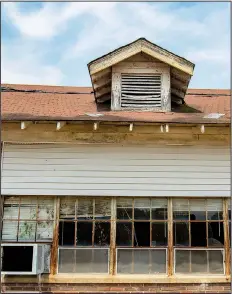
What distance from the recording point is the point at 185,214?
8242mm

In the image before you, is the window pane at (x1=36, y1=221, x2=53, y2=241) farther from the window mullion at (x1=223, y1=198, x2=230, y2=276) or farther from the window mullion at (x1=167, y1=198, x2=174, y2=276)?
the window mullion at (x1=223, y1=198, x2=230, y2=276)

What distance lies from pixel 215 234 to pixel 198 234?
0.35m

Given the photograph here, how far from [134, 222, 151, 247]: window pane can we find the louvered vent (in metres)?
2.62

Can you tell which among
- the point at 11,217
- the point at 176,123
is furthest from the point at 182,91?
the point at 11,217

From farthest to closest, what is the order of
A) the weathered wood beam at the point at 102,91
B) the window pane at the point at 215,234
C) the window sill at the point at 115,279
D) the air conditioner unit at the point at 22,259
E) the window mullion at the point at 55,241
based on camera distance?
1. the weathered wood beam at the point at 102,91
2. the window pane at the point at 215,234
3. the window mullion at the point at 55,241
4. the window sill at the point at 115,279
5. the air conditioner unit at the point at 22,259

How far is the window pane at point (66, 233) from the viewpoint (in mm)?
8078

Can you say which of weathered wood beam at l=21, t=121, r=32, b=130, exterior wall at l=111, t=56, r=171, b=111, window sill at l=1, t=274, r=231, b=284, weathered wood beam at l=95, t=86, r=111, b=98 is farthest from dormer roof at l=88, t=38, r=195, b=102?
window sill at l=1, t=274, r=231, b=284

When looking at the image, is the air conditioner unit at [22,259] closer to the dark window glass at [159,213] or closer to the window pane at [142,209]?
the window pane at [142,209]

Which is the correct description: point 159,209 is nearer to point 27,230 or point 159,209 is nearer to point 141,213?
point 141,213

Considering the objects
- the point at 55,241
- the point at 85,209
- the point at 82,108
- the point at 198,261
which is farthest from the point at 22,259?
the point at 82,108

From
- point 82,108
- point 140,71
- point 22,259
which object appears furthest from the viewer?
point 82,108

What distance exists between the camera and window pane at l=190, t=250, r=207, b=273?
26.3 feet

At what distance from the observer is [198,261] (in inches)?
317

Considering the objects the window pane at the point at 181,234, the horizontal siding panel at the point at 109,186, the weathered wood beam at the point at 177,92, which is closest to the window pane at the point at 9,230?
the horizontal siding panel at the point at 109,186
